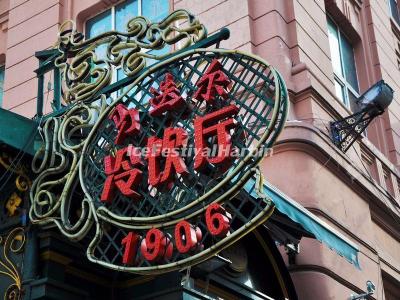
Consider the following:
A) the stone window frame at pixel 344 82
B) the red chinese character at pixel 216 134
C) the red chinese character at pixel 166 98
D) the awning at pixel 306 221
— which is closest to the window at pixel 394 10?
the stone window frame at pixel 344 82

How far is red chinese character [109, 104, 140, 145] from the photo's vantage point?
6820mm

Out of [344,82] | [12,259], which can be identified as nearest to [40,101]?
[12,259]

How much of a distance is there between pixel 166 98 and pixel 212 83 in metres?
0.50

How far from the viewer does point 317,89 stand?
10.4 metres

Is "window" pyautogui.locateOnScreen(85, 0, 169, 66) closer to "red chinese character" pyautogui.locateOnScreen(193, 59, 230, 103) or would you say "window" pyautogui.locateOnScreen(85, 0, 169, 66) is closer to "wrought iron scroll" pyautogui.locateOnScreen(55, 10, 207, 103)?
"wrought iron scroll" pyautogui.locateOnScreen(55, 10, 207, 103)

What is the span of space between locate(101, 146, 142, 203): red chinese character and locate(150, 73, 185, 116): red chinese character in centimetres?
43

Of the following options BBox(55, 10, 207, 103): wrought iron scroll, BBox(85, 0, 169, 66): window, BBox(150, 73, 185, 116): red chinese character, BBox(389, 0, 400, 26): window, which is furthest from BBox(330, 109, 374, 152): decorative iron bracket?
BBox(389, 0, 400, 26): window

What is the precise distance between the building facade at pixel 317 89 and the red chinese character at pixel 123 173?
36.5 inches

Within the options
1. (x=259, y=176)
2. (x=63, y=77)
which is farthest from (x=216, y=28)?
(x=259, y=176)

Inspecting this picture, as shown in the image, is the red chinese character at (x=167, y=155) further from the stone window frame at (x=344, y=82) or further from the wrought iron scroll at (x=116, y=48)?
the stone window frame at (x=344, y=82)

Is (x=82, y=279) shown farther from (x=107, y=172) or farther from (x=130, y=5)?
(x=130, y=5)

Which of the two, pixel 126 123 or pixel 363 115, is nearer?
pixel 126 123

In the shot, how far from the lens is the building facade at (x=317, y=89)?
31.7ft

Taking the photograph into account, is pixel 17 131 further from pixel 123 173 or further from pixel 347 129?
pixel 347 129
